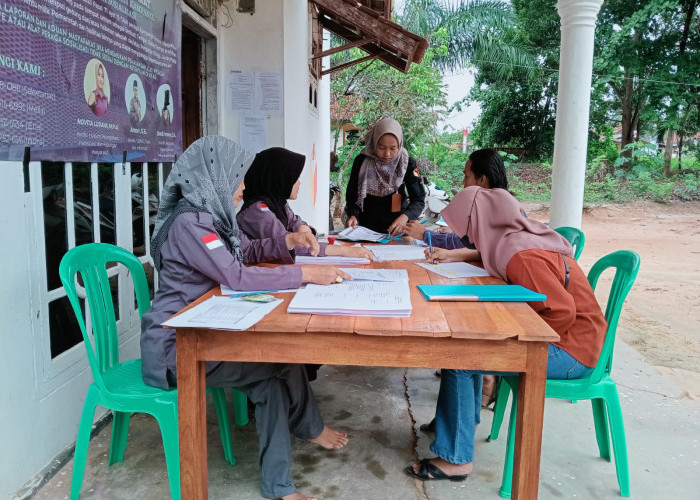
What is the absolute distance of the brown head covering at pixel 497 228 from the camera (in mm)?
2006

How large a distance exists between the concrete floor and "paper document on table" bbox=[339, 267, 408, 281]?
81 cm

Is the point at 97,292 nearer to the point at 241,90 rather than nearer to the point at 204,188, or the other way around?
the point at 204,188

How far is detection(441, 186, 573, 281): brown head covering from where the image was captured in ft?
6.58

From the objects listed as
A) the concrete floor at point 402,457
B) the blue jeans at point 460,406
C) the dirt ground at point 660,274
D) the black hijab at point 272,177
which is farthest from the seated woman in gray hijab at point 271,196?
the dirt ground at point 660,274

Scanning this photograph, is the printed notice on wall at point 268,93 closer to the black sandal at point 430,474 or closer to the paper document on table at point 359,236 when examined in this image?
the paper document on table at point 359,236

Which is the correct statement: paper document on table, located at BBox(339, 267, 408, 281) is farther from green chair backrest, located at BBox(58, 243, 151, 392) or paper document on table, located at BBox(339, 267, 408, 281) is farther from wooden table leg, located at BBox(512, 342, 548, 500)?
green chair backrest, located at BBox(58, 243, 151, 392)

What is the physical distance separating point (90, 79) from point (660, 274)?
731 cm

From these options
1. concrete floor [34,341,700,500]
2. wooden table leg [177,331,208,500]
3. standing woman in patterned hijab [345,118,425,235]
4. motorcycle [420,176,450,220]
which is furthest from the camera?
motorcycle [420,176,450,220]

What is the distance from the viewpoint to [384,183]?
3.66m

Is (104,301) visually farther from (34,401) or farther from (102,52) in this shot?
(102,52)

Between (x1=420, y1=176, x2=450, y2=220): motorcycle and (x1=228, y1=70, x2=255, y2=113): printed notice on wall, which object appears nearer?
(x1=228, y1=70, x2=255, y2=113): printed notice on wall

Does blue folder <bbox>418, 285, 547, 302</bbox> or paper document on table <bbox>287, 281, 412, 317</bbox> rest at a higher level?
blue folder <bbox>418, 285, 547, 302</bbox>

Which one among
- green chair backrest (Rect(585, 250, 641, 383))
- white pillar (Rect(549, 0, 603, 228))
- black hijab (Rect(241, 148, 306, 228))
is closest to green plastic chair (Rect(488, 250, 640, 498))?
green chair backrest (Rect(585, 250, 641, 383))

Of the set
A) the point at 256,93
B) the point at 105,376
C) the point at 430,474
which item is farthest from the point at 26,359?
the point at 256,93
